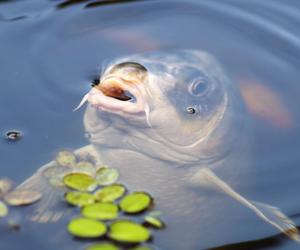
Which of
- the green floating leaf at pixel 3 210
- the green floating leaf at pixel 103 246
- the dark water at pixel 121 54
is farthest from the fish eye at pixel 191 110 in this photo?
the green floating leaf at pixel 3 210

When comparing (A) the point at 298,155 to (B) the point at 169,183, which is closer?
(B) the point at 169,183

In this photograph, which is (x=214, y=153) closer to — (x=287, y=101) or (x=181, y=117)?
(x=181, y=117)

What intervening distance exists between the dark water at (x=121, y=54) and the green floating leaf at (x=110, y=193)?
217mm

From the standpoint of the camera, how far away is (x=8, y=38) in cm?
419

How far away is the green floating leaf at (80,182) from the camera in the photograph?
295cm

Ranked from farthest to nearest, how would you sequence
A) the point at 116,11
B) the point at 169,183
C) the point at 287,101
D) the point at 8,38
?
the point at 116,11
the point at 8,38
the point at 287,101
the point at 169,183

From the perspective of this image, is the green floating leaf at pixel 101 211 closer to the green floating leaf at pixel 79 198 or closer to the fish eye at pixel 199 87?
the green floating leaf at pixel 79 198

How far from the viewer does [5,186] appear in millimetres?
2998

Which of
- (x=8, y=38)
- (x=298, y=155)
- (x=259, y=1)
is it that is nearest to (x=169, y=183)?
(x=298, y=155)

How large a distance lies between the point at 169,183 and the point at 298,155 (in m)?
0.72

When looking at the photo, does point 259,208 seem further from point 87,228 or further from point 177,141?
point 87,228

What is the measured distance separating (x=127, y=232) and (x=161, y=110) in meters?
0.71

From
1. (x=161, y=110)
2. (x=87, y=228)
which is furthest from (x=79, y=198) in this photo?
(x=161, y=110)

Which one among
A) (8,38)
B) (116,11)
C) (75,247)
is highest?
(116,11)
